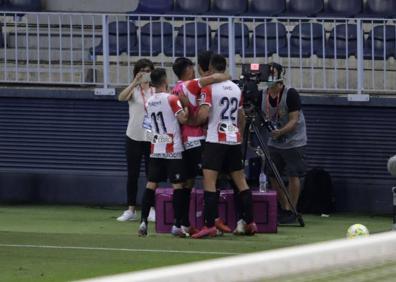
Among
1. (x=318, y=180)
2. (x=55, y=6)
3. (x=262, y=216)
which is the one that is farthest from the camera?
(x=55, y=6)

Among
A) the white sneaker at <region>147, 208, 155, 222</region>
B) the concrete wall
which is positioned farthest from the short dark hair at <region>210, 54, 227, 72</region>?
the concrete wall

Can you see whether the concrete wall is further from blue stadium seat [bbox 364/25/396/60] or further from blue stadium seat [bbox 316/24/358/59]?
blue stadium seat [bbox 364/25/396/60]

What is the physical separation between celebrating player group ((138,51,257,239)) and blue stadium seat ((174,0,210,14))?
5990 millimetres

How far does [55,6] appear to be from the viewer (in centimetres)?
1911

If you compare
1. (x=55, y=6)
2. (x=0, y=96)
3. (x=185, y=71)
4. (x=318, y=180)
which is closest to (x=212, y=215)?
(x=185, y=71)

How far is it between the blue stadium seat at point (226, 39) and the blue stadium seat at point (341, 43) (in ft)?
2.81

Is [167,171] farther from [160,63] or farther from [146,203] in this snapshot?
[160,63]

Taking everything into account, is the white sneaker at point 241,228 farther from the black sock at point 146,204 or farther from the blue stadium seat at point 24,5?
the blue stadium seat at point 24,5

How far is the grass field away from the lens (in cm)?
993

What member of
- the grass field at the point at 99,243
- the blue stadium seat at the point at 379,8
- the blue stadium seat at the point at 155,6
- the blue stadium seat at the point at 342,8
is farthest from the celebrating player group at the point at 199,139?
the blue stadium seat at the point at 155,6

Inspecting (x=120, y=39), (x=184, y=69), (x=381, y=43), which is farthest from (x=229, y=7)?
(x=184, y=69)

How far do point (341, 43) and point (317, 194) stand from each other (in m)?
1.86

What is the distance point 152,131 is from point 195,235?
1.03 metres

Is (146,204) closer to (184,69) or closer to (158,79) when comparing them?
(158,79)
